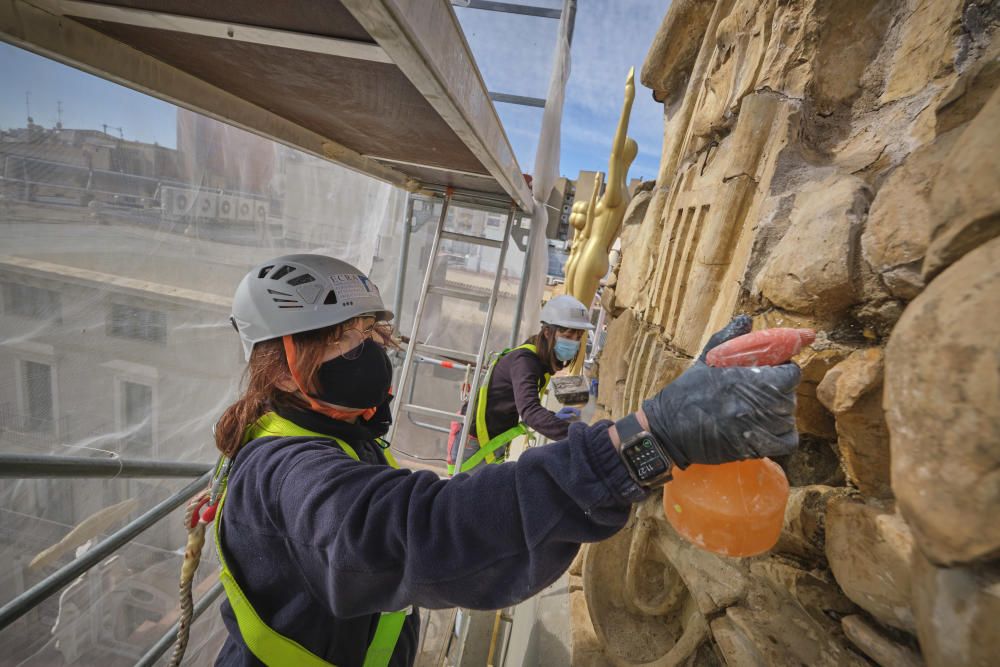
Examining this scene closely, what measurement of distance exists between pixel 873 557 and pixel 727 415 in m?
0.68

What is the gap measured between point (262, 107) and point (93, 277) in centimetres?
144

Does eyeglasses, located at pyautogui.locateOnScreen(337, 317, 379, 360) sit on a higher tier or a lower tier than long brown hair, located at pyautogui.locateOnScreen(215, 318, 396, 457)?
higher

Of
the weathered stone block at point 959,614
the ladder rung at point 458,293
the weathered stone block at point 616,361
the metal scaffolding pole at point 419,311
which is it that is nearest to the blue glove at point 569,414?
the weathered stone block at point 616,361

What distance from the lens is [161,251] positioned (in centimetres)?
296

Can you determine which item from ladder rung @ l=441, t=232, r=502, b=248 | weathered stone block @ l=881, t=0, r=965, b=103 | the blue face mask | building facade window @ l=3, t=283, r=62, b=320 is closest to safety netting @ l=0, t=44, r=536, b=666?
building facade window @ l=3, t=283, r=62, b=320

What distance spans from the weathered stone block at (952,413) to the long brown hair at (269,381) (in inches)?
59.6

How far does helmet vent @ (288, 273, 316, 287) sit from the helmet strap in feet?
0.76

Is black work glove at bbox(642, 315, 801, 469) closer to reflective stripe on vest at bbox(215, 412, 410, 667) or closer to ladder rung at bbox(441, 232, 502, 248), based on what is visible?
reflective stripe on vest at bbox(215, 412, 410, 667)

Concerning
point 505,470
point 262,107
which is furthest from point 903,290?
point 262,107

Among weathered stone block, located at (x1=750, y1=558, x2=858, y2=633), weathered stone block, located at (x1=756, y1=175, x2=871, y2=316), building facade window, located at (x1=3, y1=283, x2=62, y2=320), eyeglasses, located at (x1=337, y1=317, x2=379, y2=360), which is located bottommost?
weathered stone block, located at (x1=750, y1=558, x2=858, y2=633)

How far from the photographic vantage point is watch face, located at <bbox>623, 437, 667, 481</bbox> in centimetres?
102

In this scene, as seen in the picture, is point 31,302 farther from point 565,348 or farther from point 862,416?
point 862,416

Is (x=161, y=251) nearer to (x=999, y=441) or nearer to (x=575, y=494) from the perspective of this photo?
(x=575, y=494)

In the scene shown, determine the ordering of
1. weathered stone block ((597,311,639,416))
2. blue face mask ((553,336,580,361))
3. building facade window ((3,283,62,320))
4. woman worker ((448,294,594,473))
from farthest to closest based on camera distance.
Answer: weathered stone block ((597,311,639,416)) < blue face mask ((553,336,580,361)) < woman worker ((448,294,594,473)) < building facade window ((3,283,62,320))
